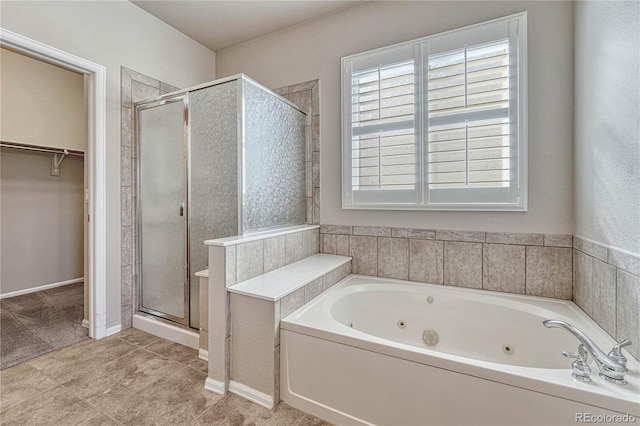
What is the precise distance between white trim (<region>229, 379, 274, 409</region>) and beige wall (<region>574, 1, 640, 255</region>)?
5.94ft

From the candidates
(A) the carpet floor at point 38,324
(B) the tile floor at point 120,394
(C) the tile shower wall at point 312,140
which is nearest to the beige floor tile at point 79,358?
(B) the tile floor at point 120,394

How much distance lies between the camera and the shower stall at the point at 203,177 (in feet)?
6.81

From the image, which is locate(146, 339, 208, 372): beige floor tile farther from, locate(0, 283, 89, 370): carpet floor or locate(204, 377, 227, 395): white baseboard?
locate(0, 283, 89, 370): carpet floor

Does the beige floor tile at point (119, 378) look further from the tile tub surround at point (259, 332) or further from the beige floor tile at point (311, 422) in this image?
the beige floor tile at point (311, 422)

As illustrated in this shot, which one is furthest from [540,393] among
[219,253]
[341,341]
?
[219,253]

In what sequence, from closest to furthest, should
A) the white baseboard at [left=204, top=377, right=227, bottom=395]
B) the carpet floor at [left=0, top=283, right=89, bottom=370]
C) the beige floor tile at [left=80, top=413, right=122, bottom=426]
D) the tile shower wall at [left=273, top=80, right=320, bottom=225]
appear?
the beige floor tile at [left=80, top=413, right=122, bottom=426]
the white baseboard at [left=204, top=377, right=227, bottom=395]
the carpet floor at [left=0, top=283, right=89, bottom=370]
the tile shower wall at [left=273, top=80, right=320, bottom=225]

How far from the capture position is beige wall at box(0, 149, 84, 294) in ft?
10.3

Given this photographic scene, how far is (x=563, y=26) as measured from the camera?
186 centimetres

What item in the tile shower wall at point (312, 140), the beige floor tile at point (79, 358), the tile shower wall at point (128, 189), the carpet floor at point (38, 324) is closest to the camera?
the beige floor tile at point (79, 358)

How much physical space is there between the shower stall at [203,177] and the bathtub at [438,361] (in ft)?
2.91

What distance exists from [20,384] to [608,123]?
3.43m

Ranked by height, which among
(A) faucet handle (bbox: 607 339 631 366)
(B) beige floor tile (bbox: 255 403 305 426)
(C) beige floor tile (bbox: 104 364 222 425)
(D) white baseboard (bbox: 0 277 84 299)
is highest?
(A) faucet handle (bbox: 607 339 631 366)

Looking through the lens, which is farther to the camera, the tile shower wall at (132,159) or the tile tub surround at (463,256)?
the tile shower wall at (132,159)

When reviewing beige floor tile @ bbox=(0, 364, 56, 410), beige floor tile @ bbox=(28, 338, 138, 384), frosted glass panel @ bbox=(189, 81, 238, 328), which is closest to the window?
frosted glass panel @ bbox=(189, 81, 238, 328)
